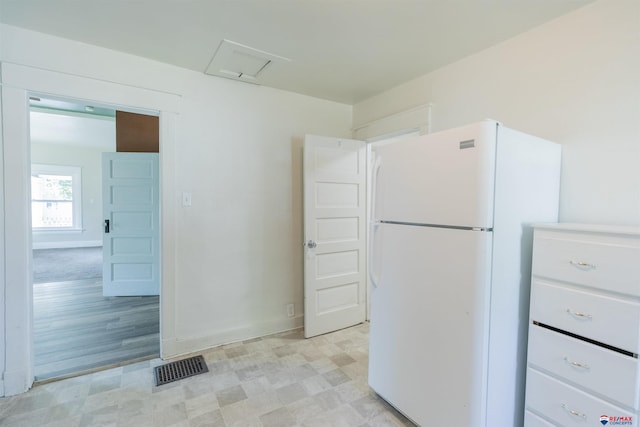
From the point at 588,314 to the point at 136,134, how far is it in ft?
16.3

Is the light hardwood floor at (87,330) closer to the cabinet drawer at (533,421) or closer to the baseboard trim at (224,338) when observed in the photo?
the baseboard trim at (224,338)

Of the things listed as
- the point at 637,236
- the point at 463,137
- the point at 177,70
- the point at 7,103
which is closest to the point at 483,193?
the point at 463,137

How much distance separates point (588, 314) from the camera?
1308 millimetres

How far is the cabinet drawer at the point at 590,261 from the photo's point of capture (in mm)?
1195

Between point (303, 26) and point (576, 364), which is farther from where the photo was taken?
point (303, 26)

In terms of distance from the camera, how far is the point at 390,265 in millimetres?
1843

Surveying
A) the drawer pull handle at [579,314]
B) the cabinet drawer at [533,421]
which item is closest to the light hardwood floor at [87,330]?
the cabinet drawer at [533,421]

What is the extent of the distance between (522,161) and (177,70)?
8.39ft

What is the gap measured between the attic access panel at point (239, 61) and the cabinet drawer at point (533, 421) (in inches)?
106

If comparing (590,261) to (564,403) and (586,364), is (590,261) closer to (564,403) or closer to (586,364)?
(586,364)

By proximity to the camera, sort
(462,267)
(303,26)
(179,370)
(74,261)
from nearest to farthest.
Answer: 1. (462,267)
2. (303,26)
3. (179,370)
4. (74,261)

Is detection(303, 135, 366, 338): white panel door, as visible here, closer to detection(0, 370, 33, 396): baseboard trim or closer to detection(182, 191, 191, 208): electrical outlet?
detection(182, 191, 191, 208): electrical outlet

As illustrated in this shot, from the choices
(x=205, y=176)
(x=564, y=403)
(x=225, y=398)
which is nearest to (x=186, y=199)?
(x=205, y=176)

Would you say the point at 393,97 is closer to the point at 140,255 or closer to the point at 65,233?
the point at 140,255
